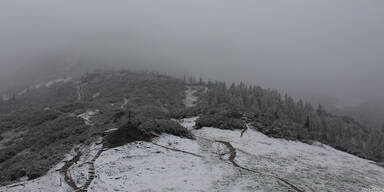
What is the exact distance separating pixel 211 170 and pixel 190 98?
92.4m

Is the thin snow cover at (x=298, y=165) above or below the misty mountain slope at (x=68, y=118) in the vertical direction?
above

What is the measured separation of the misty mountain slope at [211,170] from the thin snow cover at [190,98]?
71988mm

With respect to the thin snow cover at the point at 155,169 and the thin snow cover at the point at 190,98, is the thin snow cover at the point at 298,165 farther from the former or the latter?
the thin snow cover at the point at 190,98

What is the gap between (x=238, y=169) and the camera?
19031mm

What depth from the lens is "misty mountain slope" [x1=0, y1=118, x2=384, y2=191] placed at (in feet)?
53.1

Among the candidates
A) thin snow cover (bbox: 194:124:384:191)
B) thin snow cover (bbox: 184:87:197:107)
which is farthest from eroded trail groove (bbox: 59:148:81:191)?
thin snow cover (bbox: 184:87:197:107)

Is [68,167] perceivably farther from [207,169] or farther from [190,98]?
[190,98]

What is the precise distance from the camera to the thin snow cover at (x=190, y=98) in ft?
325

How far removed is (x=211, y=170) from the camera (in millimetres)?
18359

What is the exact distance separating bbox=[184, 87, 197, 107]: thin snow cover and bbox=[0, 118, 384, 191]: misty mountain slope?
7199cm

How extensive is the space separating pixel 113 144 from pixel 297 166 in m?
15.4

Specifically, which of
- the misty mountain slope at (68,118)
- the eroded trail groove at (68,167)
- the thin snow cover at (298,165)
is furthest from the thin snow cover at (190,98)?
the eroded trail groove at (68,167)

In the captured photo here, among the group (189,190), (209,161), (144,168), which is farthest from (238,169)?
(144,168)

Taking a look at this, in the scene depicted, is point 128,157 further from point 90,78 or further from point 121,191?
point 90,78
